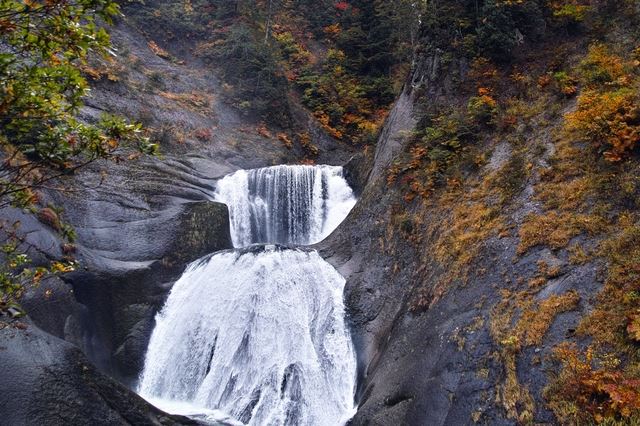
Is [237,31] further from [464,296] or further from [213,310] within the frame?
[464,296]

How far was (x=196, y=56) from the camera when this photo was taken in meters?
33.2

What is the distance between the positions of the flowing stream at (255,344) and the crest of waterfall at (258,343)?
29 millimetres

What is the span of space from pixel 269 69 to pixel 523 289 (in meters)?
25.3

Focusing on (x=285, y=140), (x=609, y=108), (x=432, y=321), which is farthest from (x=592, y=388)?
(x=285, y=140)

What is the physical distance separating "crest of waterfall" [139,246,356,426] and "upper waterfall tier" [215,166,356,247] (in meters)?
5.03

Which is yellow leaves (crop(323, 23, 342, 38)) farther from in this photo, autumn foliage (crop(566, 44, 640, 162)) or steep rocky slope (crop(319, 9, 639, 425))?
autumn foliage (crop(566, 44, 640, 162))

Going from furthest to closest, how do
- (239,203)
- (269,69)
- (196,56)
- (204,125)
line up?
(196,56)
(269,69)
(204,125)
(239,203)

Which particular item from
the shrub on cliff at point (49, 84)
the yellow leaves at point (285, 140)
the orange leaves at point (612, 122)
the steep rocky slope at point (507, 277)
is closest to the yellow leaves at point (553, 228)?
the steep rocky slope at point (507, 277)

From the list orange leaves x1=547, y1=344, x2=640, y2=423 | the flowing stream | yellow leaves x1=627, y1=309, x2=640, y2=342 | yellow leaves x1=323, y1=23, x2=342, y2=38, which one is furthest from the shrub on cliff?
yellow leaves x1=323, y1=23, x2=342, y2=38

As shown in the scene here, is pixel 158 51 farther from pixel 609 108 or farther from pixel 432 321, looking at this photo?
pixel 609 108

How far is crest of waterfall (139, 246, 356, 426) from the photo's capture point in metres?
11.8

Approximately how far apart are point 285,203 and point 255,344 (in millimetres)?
9428

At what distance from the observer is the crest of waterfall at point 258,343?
11812 mm

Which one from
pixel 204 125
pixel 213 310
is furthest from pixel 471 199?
pixel 204 125
